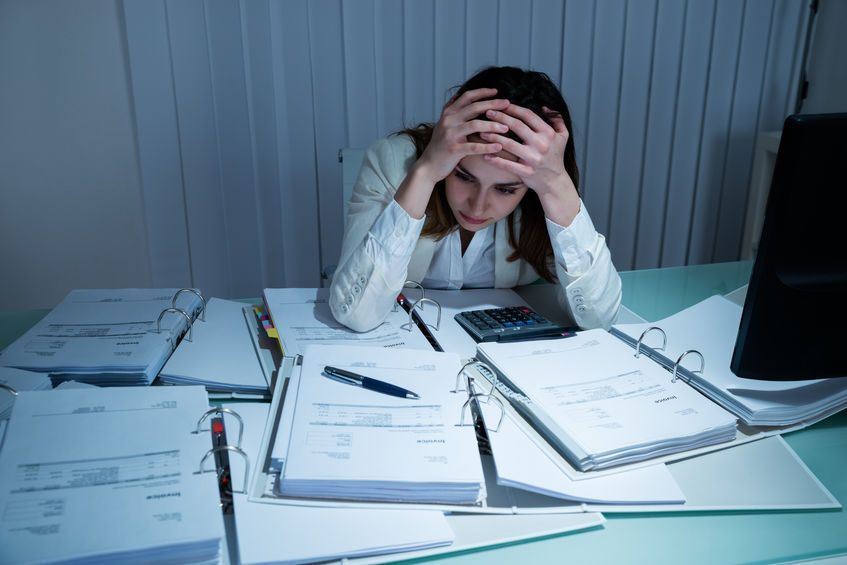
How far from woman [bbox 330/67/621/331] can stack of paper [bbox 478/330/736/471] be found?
23 centimetres

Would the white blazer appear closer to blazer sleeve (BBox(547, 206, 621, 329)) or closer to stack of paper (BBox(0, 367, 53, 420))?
blazer sleeve (BBox(547, 206, 621, 329))

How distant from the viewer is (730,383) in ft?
3.41

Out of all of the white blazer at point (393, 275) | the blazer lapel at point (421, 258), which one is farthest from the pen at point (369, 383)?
the blazer lapel at point (421, 258)

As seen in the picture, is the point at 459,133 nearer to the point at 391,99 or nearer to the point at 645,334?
the point at 645,334

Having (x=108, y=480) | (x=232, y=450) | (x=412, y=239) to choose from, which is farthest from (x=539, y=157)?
(x=108, y=480)

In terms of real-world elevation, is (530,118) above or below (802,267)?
above

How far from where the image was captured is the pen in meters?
0.94

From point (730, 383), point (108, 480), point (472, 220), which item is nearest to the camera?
point (108, 480)

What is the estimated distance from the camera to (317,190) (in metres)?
2.51

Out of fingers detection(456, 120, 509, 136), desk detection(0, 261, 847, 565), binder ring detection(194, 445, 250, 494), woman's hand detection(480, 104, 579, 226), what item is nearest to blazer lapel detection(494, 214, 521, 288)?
woman's hand detection(480, 104, 579, 226)

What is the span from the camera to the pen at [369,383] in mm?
938

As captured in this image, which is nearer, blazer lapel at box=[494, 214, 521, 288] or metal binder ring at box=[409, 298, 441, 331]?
metal binder ring at box=[409, 298, 441, 331]

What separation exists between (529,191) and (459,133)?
373mm

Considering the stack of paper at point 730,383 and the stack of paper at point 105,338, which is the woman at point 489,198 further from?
the stack of paper at point 105,338
